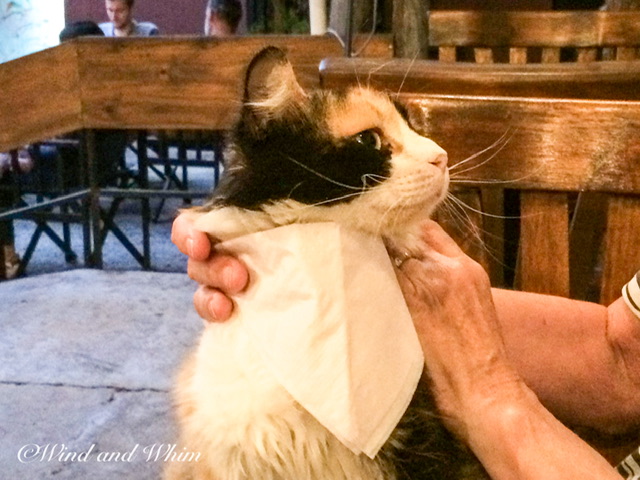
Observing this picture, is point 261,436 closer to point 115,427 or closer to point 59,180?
point 115,427

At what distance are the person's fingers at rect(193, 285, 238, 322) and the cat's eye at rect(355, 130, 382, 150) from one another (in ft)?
0.71

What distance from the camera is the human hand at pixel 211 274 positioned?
0.62 meters

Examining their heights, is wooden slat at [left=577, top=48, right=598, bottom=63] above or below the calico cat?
above

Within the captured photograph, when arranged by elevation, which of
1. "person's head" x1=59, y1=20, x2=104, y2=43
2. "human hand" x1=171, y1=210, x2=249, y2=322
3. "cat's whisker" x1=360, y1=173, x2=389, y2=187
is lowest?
"human hand" x1=171, y1=210, x2=249, y2=322

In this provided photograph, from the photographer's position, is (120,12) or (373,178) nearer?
(373,178)

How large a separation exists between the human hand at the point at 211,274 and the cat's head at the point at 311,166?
0.07 feet

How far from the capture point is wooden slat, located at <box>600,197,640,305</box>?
78 cm

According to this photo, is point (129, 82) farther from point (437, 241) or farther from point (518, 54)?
point (437, 241)

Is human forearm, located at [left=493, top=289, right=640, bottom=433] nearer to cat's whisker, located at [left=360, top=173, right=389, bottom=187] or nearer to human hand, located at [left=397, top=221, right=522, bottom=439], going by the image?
human hand, located at [left=397, top=221, right=522, bottom=439]

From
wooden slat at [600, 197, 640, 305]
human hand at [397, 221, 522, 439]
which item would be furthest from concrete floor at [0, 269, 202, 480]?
wooden slat at [600, 197, 640, 305]

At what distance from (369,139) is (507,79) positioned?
0.74ft

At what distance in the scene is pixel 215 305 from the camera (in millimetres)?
639

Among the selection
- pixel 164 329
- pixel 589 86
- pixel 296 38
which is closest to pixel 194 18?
pixel 296 38

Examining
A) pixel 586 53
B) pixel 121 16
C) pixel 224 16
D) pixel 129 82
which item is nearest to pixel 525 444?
pixel 586 53
